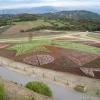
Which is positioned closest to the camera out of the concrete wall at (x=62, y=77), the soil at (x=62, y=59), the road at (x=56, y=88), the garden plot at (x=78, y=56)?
the road at (x=56, y=88)

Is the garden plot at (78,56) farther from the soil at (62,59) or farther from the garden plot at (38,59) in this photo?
the garden plot at (38,59)

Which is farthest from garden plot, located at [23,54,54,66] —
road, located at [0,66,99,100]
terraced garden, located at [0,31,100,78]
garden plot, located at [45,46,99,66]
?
road, located at [0,66,99,100]

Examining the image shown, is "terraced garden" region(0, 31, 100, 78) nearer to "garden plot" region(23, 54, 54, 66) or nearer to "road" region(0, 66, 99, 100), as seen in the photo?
"garden plot" region(23, 54, 54, 66)

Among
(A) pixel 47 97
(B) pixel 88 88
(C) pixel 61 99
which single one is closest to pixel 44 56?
(B) pixel 88 88

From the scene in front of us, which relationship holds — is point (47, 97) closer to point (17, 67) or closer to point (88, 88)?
point (88, 88)

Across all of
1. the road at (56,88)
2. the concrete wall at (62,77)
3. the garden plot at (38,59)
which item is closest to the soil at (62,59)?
the garden plot at (38,59)

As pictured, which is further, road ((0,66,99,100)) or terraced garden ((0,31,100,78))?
terraced garden ((0,31,100,78))

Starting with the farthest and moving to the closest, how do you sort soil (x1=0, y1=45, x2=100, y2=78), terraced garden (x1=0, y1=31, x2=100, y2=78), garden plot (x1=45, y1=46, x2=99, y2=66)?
1. garden plot (x1=45, y1=46, x2=99, y2=66)
2. terraced garden (x1=0, y1=31, x2=100, y2=78)
3. soil (x1=0, y1=45, x2=100, y2=78)

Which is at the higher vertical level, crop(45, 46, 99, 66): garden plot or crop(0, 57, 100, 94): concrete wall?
crop(45, 46, 99, 66): garden plot

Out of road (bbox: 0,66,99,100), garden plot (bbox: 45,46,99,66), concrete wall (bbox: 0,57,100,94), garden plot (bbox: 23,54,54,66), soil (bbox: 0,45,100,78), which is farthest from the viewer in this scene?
garden plot (bbox: 23,54,54,66)
